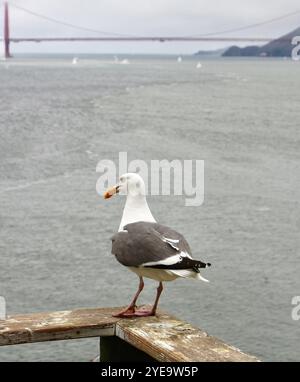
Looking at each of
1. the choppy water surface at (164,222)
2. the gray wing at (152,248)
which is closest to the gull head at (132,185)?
the gray wing at (152,248)

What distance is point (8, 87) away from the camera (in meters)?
52.1

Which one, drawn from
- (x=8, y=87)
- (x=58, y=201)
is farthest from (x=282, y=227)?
(x=8, y=87)

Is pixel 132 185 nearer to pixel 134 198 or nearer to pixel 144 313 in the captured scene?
pixel 134 198

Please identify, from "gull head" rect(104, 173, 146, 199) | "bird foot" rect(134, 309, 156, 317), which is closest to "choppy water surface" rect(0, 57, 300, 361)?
"bird foot" rect(134, 309, 156, 317)

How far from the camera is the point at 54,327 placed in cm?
388

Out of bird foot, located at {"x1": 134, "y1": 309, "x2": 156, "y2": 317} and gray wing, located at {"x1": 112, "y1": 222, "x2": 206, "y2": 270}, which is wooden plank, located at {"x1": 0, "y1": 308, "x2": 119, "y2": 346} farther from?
gray wing, located at {"x1": 112, "y1": 222, "x2": 206, "y2": 270}

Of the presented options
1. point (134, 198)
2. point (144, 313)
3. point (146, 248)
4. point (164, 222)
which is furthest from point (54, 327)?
point (164, 222)

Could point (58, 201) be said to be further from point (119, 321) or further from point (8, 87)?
point (8, 87)

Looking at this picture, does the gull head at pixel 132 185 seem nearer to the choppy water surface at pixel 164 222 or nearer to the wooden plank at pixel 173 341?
the wooden plank at pixel 173 341

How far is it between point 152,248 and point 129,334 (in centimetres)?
47

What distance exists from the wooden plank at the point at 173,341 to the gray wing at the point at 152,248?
0.98ft

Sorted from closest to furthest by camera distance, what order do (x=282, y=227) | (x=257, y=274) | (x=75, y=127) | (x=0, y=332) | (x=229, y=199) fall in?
1. (x=0, y=332)
2. (x=257, y=274)
3. (x=282, y=227)
4. (x=229, y=199)
5. (x=75, y=127)

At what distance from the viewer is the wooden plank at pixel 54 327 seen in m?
3.83

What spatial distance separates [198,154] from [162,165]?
2.57 m
